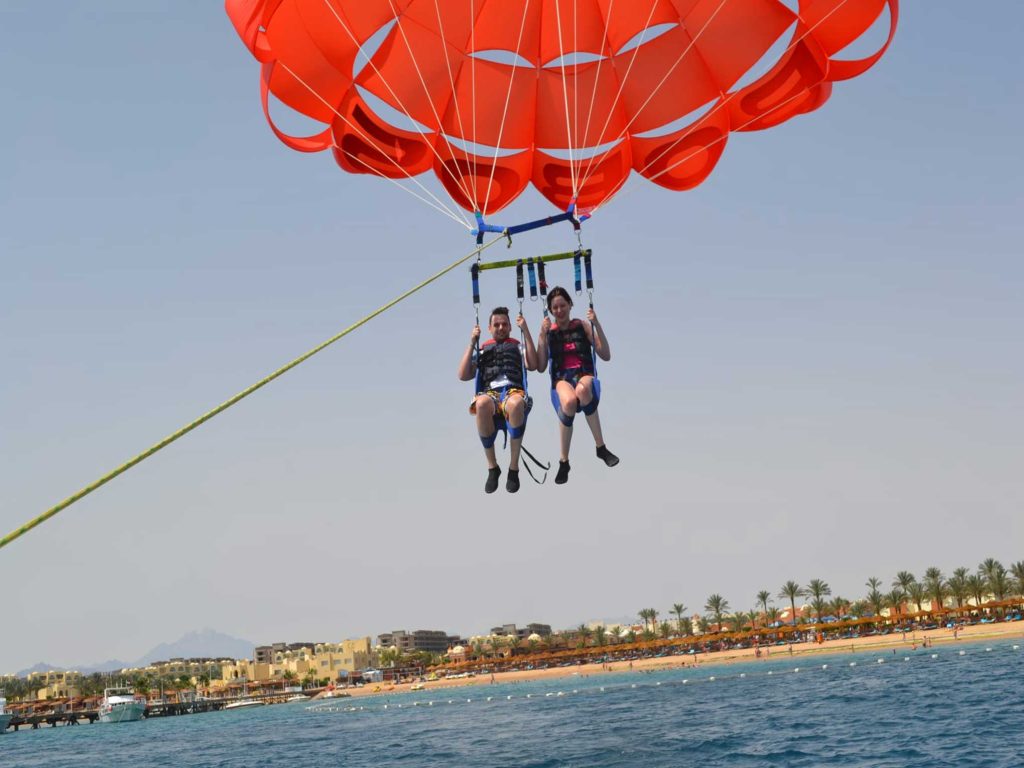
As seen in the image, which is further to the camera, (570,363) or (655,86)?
(655,86)

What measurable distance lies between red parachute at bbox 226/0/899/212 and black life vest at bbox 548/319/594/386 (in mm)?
3098

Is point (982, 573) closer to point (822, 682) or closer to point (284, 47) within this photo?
point (822, 682)

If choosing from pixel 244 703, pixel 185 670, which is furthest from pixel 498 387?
pixel 185 670

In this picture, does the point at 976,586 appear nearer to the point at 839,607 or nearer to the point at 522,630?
the point at 839,607

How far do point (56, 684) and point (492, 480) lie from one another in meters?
159

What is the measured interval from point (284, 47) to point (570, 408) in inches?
258

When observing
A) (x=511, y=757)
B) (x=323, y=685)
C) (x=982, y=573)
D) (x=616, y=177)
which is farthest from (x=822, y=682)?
(x=323, y=685)

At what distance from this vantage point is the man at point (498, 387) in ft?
36.5

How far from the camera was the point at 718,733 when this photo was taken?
2212 cm

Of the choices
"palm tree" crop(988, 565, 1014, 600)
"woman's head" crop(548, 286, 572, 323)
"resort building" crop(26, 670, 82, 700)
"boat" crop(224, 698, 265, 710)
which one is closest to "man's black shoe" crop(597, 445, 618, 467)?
"woman's head" crop(548, 286, 572, 323)

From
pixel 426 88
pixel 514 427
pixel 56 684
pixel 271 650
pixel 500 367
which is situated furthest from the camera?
pixel 271 650

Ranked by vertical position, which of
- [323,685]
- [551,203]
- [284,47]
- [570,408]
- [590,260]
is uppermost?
[284,47]

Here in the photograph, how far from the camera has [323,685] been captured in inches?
5615

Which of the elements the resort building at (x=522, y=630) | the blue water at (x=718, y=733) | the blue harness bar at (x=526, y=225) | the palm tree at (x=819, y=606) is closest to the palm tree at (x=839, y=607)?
the palm tree at (x=819, y=606)
